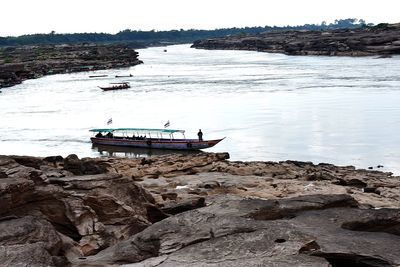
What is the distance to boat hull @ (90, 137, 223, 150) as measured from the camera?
40344 mm

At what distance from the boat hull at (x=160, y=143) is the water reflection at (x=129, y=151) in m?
0.25

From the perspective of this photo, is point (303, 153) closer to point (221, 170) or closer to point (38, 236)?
point (221, 170)

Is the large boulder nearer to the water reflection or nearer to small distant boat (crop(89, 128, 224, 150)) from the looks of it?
small distant boat (crop(89, 128, 224, 150))

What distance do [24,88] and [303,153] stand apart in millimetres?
63622

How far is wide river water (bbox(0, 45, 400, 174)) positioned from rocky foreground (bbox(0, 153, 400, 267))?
2151 cm

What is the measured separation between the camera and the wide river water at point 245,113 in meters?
39.0

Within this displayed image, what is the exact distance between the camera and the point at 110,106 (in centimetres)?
6588

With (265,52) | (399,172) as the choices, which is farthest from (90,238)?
(265,52)

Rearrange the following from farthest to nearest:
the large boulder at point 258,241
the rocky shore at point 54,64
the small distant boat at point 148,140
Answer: the rocky shore at point 54,64 < the small distant boat at point 148,140 < the large boulder at point 258,241

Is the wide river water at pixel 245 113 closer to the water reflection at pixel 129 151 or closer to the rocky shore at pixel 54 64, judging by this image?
the water reflection at pixel 129 151

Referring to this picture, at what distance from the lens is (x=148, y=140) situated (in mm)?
42594

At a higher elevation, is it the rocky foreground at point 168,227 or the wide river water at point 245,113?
the rocky foreground at point 168,227

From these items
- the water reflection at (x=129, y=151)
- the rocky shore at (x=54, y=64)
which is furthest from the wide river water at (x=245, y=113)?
the rocky shore at (x=54, y=64)

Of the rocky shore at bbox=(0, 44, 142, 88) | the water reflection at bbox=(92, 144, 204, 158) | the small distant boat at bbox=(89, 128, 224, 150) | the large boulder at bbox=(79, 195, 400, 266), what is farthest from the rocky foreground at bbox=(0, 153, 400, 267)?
the rocky shore at bbox=(0, 44, 142, 88)
